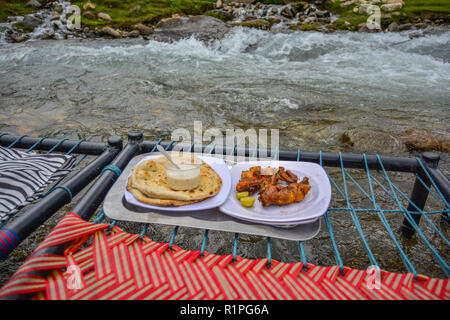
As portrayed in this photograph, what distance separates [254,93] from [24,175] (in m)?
5.23

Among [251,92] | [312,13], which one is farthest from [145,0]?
[251,92]

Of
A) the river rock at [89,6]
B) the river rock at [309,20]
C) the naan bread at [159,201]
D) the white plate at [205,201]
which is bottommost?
the white plate at [205,201]

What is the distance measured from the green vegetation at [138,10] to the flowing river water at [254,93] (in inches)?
78.2

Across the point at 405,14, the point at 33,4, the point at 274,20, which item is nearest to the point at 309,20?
the point at 274,20

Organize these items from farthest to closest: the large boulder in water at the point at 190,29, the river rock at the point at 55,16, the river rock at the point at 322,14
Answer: the river rock at the point at 322,14 → the river rock at the point at 55,16 → the large boulder in water at the point at 190,29

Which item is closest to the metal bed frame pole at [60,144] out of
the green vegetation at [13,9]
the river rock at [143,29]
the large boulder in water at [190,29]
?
the large boulder in water at [190,29]

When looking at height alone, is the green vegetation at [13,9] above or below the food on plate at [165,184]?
above

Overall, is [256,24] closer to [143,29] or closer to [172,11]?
[172,11]

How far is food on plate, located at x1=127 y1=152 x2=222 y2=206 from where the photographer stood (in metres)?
1.33

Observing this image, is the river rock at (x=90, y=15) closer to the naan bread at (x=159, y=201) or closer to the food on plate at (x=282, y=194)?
the naan bread at (x=159, y=201)

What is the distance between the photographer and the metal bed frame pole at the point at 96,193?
1076mm

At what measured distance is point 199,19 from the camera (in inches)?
463

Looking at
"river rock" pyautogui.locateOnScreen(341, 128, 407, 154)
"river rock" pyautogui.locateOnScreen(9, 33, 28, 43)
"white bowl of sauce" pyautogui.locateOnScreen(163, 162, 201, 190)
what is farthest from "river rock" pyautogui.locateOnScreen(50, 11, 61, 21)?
"white bowl of sauce" pyautogui.locateOnScreen(163, 162, 201, 190)

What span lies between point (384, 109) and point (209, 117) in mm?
3297
